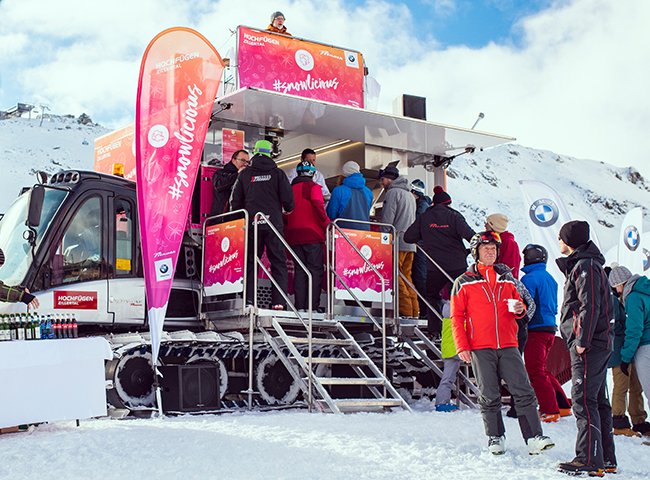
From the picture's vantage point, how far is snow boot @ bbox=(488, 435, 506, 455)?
5.94m

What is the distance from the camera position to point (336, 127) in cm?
1097

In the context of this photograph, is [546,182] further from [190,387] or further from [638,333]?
[638,333]

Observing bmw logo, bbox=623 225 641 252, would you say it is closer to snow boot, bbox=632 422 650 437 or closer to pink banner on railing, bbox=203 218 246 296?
snow boot, bbox=632 422 650 437

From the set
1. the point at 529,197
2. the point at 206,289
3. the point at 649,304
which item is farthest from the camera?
the point at 529,197

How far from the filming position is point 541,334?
8.55m

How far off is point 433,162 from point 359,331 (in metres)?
2.63

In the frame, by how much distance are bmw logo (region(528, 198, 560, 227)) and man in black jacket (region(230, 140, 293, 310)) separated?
519 centimetres

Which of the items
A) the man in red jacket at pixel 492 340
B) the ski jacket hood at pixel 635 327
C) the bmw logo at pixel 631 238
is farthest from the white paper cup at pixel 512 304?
the bmw logo at pixel 631 238

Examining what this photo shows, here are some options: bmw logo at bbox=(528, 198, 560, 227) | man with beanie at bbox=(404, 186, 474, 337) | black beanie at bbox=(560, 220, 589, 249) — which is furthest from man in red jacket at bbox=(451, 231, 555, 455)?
bmw logo at bbox=(528, 198, 560, 227)

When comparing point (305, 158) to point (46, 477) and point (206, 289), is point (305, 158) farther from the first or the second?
point (46, 477)

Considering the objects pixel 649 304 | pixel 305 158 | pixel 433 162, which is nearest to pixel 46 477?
pixel 649 304

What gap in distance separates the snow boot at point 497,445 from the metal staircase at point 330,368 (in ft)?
7.97

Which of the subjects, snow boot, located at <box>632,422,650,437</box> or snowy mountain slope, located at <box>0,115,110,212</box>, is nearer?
snow boot, located at <box>632,422,650,437</box>

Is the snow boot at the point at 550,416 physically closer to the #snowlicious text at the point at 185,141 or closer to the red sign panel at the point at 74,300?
the #snowlicious text at the point at 185,141
